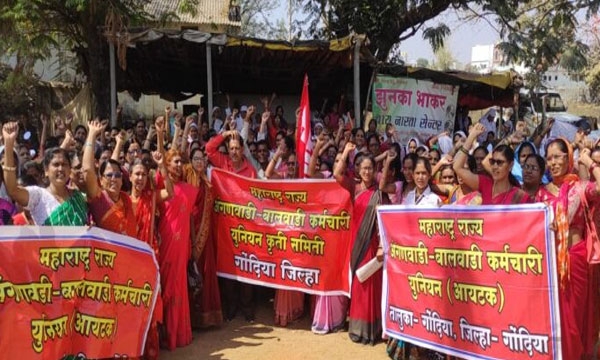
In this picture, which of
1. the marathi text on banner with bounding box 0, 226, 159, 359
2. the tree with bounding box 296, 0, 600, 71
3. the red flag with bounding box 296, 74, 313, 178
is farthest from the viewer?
the tree with bounding box 296, 0, 600, 71

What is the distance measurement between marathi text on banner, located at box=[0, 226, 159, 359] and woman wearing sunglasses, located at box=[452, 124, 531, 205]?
2.30 meters

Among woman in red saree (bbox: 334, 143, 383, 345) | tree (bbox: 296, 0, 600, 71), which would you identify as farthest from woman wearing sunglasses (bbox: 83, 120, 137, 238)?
tree (bbox: 296, 0, 600, 71)

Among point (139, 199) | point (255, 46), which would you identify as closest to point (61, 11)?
point (255, 46)

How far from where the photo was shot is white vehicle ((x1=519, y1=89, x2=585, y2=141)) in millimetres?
15461

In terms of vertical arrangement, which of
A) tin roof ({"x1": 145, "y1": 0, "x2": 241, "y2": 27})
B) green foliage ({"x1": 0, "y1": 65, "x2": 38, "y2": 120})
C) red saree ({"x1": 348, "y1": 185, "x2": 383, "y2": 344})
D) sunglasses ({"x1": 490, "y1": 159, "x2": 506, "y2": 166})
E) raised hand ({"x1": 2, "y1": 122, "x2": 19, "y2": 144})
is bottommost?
red saree ({"x1": 348, "y1": 185, "x2": 383, "y2": 344})

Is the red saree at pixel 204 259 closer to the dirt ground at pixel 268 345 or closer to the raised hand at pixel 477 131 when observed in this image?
the dirt ground at pixel 268 345

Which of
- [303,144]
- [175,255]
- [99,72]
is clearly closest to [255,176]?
[303,144]

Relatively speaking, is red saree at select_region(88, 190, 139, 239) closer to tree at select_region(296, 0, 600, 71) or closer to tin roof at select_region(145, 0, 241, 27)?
tree at select_region(296, 0, 600, 71)

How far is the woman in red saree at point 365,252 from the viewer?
14.9 ft

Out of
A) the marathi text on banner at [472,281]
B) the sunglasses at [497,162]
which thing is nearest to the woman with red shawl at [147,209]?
the marathi text on banner at [472,281]

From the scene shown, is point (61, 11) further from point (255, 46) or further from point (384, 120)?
point (384, 120)

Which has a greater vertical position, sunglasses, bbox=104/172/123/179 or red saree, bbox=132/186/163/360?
sunglasses, bbox=104/172/123/179

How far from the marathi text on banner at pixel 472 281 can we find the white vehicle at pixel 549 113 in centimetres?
1164

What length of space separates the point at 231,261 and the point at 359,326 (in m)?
1.31
